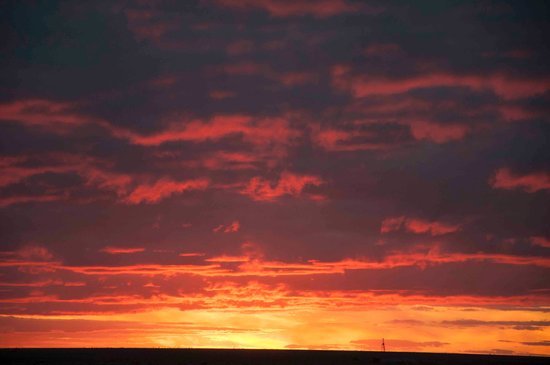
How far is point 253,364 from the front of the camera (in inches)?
5886

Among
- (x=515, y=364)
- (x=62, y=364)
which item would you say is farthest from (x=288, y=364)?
(x=515, y=364)

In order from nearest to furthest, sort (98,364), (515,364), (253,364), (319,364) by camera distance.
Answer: (98,364) < (253,364) < (319,364) < (515,364)

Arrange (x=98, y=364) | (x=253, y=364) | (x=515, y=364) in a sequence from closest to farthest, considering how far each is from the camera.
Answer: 1. (x=98, y=364)
2. (x=253, y=364)
3. (x=515, y=364)

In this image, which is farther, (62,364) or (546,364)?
(546,364)

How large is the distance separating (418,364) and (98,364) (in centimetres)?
7062

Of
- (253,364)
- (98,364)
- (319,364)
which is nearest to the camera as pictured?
(98,364)

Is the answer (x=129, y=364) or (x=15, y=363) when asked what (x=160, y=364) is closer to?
(x=129, y=364)

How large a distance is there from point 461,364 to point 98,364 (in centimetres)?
9311

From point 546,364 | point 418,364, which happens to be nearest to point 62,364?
point 418,364

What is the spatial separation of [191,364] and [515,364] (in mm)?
80013


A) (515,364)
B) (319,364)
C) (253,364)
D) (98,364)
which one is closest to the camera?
(98,364)

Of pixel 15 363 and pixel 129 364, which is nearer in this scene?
pixel 129 364

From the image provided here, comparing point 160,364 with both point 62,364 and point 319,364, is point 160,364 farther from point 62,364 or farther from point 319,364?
point 319,364

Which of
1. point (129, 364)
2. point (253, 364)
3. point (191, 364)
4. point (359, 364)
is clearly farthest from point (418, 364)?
point (129, 364)
